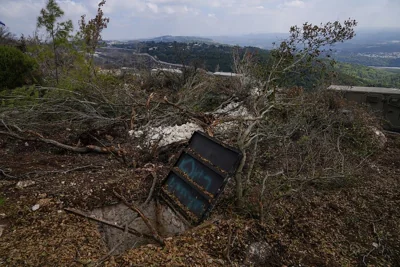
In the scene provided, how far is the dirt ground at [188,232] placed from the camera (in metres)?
2.36

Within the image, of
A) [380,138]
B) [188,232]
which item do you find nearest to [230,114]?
[380,138]

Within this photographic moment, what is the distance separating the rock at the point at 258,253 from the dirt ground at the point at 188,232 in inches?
0.5

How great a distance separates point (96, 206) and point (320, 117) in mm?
Answer: 4771

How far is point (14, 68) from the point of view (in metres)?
6.52

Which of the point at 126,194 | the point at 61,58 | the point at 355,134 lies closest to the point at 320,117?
the point at 355,134

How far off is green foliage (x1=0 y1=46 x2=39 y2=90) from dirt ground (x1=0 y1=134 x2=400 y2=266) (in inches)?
121

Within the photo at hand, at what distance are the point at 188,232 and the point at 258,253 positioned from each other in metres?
0.71

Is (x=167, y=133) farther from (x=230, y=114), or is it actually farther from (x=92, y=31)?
(x=92, y=31)

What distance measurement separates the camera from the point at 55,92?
5535 millimetres

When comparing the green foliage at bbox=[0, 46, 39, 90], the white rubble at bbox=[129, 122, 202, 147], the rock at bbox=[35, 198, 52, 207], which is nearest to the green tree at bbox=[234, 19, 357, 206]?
the white rubble at bbox=[129, 122, 202, 147]

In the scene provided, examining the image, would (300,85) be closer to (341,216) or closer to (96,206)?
(341,216)

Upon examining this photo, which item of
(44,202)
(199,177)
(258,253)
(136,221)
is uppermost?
(199,177)

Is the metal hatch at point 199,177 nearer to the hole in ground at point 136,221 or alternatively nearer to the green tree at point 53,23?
the hole in ground at point 136,221

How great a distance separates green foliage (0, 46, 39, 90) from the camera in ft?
20.8
